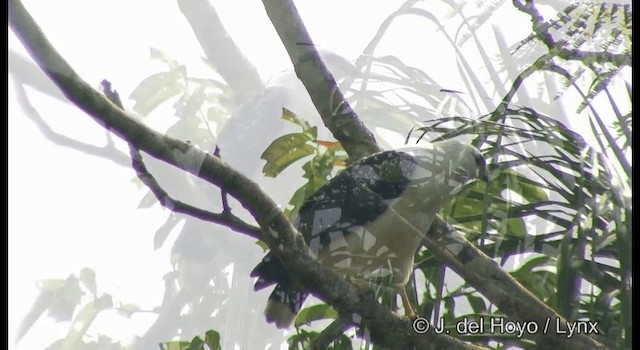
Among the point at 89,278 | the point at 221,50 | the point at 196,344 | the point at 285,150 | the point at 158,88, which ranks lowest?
the point at 196,344

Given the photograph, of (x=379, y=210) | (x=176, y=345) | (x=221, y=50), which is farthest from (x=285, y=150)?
(x=176, y=345)

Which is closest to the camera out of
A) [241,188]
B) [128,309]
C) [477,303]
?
[241,188]

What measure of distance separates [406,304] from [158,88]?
69cm

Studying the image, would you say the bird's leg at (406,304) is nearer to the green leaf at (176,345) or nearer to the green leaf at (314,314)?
the green leaf at (314,314)

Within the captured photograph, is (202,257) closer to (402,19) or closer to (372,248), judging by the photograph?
(372,248)

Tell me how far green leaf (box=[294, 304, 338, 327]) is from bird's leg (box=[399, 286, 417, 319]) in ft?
0.43

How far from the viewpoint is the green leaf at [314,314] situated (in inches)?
46.1

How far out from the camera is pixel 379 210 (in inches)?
50.3

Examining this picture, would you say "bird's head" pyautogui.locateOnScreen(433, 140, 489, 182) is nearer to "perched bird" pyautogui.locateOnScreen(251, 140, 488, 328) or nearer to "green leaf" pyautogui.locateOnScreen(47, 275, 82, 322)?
"perched bird" pyautogui.locateOnScreen(251, 140, 488, 328)

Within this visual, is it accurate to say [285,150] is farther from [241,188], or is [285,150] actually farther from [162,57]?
[162,57]
